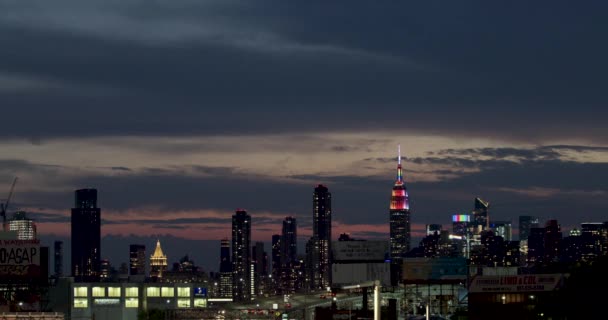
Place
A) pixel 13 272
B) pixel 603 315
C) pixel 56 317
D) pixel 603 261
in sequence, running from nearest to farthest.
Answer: pixel 56 317 → pixel 603 315 → pixel 603 261 → pixel 13 272

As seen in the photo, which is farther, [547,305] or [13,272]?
[13,272]

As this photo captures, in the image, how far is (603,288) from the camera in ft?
502

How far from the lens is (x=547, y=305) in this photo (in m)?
178

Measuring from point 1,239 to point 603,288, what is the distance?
86.5m

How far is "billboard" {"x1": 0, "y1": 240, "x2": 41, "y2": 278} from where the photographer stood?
191562 millimetres

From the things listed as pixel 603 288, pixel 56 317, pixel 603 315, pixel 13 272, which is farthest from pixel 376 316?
pixel 13 272

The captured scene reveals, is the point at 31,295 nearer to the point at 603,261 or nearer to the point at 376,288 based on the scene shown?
Result: the point at 603,261

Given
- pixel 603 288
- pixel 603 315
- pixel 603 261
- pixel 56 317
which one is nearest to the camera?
pixel 56 317

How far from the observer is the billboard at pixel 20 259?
192m

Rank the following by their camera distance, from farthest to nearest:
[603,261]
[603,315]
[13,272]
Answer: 1. [13,272]
2. [603,261]
3. [603,315]

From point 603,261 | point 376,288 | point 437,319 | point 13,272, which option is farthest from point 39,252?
point 376,288

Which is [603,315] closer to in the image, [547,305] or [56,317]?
[547,305]

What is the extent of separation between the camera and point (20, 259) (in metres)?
193

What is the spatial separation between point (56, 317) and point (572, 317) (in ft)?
204
